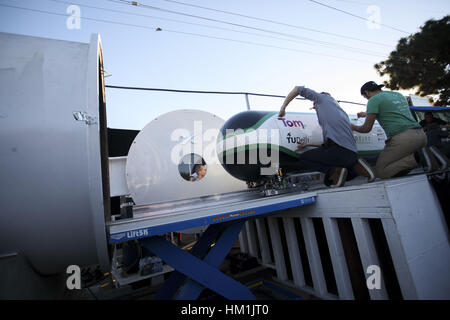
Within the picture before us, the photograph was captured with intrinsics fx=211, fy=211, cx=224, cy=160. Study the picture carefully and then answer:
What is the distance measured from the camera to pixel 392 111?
255 centimetres

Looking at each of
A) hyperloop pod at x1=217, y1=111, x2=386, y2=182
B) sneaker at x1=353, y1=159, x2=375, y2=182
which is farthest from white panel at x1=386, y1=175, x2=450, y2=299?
hyperloop pod at x1=217, y1=111, x2=386, y2=182

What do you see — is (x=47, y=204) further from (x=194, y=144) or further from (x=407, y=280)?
(x=194, y=144)

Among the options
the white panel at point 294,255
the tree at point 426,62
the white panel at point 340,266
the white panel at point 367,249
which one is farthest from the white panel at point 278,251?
the tree at point 426,62

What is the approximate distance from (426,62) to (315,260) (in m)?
17.8

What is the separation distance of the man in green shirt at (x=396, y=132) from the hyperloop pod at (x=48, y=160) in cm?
297

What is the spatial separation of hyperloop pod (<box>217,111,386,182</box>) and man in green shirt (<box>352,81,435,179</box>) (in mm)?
985

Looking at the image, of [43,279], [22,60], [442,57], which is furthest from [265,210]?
[442,57]

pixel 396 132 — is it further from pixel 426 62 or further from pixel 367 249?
pixel 426 62

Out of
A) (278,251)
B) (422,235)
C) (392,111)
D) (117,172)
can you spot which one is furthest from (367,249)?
(117,172)

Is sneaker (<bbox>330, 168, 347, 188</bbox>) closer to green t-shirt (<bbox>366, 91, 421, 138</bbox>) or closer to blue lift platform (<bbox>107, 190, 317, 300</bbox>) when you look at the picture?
green t-shirt (<bbox>366, 91, 421, 138</bbox>)

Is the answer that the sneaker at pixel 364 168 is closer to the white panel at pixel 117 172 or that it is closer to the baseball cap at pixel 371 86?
the baseball cap at pixel 371 86

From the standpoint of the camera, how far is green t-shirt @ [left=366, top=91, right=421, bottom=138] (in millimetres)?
2529

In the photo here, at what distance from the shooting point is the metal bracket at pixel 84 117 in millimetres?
1490

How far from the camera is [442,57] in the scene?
1301 centimetres
